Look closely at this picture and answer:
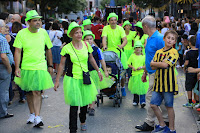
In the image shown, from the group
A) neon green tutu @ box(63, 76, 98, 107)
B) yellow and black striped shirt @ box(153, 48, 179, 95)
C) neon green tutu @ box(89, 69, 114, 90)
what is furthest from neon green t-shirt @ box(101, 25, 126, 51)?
yellow and black striped shirt @ box(153, 48, 179, 95)

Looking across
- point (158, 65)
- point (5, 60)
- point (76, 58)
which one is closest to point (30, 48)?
point (5, 60)

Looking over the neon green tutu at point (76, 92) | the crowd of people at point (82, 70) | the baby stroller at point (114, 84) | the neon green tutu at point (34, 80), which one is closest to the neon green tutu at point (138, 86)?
the crowd of people at point (82, 70)

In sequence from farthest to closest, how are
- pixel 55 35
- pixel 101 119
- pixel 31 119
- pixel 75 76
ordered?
pixel 55 35
pixel 101 119
pixel 31 119
pixel 75 76

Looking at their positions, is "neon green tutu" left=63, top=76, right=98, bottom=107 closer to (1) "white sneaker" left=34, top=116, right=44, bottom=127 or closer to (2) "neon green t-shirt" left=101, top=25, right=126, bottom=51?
(1) "white sneaker" left=34, top=116, right=44, bottom=127

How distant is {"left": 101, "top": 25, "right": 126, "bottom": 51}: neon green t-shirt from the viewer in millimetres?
9727

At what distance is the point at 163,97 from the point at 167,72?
→ 45 cm

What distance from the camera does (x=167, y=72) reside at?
602 cm

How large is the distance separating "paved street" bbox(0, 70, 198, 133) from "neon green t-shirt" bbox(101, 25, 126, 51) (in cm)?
146

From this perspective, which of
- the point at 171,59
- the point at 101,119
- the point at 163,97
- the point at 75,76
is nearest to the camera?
the point at 171,59

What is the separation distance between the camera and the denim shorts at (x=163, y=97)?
238 inches

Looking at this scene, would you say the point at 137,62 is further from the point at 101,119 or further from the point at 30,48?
the point at 30,48

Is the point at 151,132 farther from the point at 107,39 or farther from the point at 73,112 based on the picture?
the point at 107,39

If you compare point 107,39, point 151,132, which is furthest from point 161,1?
point 151,132

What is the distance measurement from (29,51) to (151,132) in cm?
273
